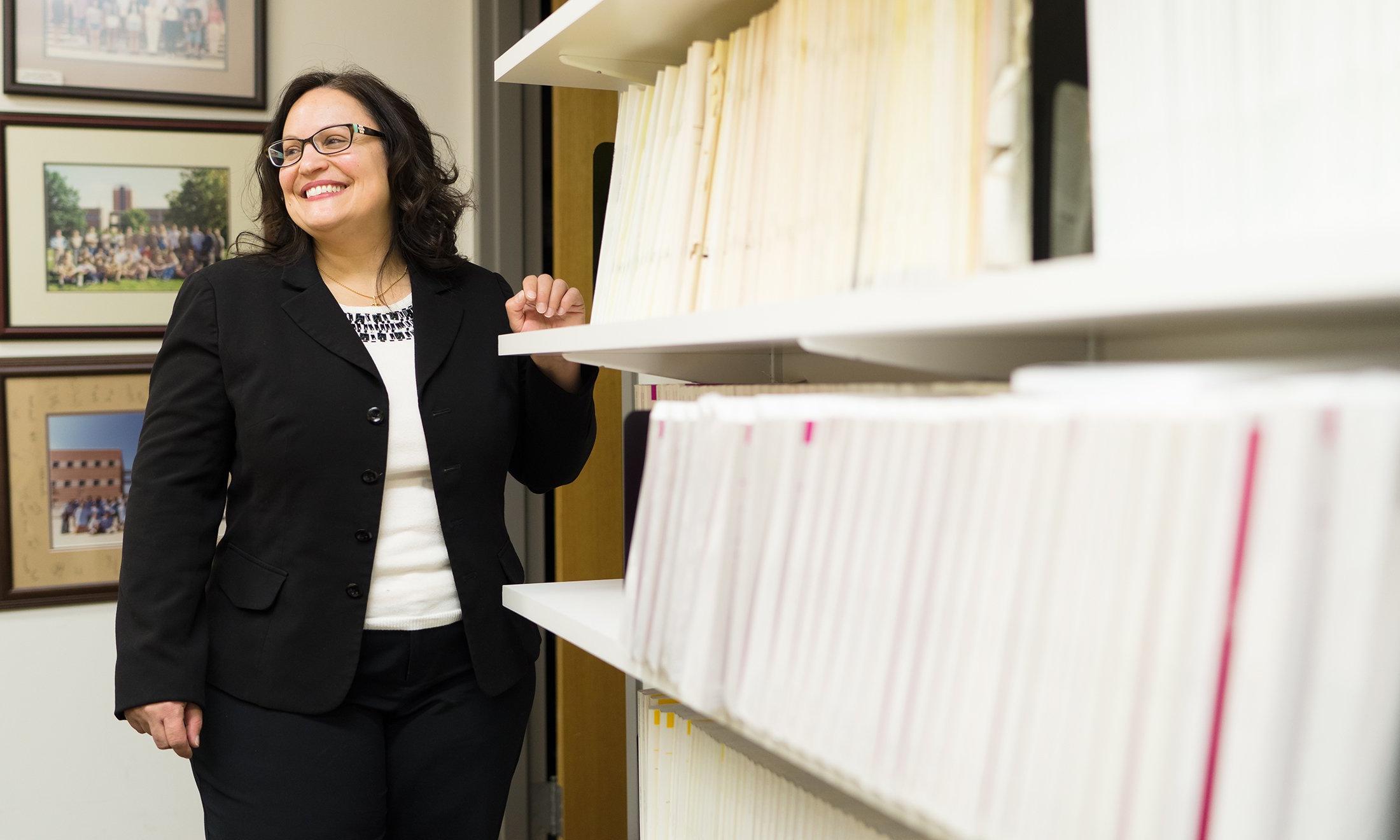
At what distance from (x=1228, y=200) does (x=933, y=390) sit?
0.73ft

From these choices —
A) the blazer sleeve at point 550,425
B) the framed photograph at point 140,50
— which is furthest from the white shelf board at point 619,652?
the framed photograph at point 140,50

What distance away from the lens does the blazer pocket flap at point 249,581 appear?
149cm

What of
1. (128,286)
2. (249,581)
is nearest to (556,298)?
(249,581)

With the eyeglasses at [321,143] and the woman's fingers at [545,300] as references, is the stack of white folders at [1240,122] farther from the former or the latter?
the eyeglasses at [321,143]

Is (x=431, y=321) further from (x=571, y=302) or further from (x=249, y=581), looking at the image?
(x=249, y=581)

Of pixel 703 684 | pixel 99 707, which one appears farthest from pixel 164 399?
pixel 99 707

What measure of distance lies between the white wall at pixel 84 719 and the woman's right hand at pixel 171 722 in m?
1.18

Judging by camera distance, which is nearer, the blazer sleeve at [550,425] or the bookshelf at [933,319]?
the bookshelf at [933,319]

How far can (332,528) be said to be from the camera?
4.89 ft

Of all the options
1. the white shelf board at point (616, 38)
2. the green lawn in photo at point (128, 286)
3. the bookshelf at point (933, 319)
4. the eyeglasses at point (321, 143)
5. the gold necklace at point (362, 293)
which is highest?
the white shelf board at point (616, 38)

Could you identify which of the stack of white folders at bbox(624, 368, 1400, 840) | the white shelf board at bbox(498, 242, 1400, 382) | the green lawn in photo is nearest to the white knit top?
the white shelf board at bbox(498, 242, 1400, 382)

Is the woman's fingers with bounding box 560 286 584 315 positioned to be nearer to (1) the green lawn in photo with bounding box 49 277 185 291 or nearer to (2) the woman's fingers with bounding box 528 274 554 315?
(2) the woman's fingers with bounding box 528 274 554 315

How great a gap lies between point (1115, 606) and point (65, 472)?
8.56ft

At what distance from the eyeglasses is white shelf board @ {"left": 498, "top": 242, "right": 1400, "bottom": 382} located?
29.0 inches
